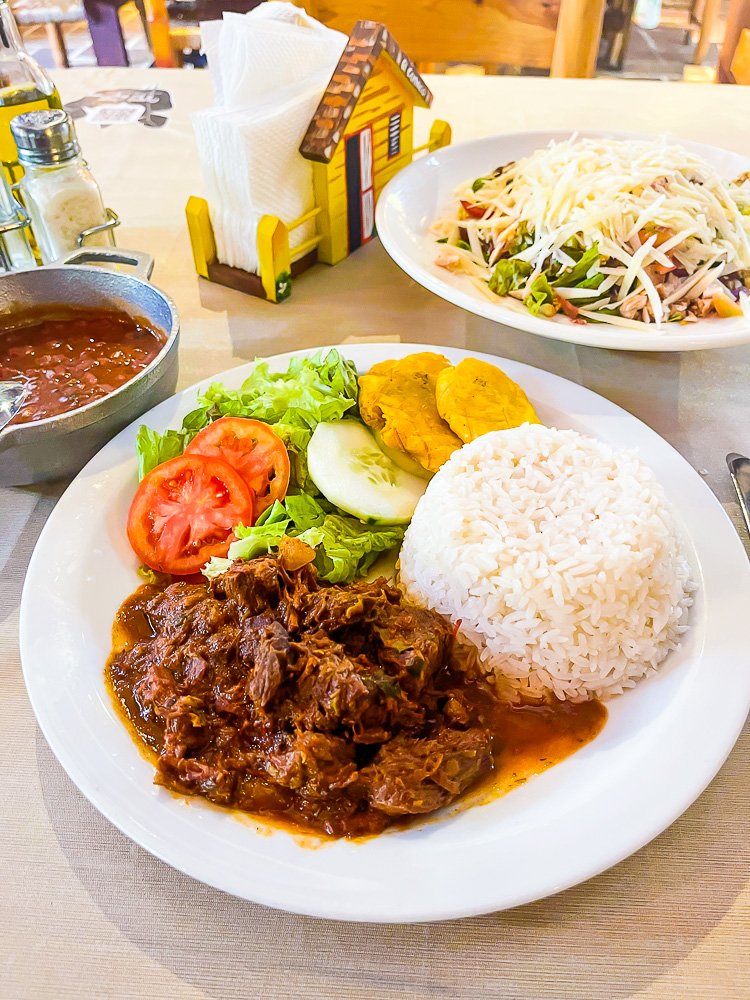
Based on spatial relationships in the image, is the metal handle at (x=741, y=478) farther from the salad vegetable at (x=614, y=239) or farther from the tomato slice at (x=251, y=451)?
the tomato slice at (x=251, y=451)

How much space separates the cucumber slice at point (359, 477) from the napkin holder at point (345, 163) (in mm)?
976

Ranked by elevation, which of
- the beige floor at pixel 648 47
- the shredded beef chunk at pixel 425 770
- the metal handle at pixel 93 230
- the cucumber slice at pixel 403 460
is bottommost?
the beige floor at pixel 648 47

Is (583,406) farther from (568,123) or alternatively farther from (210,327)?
(568,123)

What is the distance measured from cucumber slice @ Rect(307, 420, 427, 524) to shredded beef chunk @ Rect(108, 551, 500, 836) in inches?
11.4

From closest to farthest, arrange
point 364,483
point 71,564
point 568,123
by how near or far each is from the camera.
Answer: point 71,564, point 364,483, point 568,123

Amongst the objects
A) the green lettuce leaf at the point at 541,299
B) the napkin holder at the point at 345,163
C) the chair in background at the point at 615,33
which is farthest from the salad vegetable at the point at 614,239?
the chair in background at the point at 615,33

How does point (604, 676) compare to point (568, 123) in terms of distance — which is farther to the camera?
point (568, 123)

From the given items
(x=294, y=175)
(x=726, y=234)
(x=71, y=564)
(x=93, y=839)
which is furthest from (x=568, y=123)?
(x=93, y=839)

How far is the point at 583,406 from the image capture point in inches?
82.8

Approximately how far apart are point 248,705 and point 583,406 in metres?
1.27

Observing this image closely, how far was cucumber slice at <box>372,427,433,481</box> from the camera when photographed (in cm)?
199

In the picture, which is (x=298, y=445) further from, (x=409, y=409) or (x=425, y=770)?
(x=425, y=770)

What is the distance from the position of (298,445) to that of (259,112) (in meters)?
1.24

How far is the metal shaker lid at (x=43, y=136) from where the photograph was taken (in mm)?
2314
